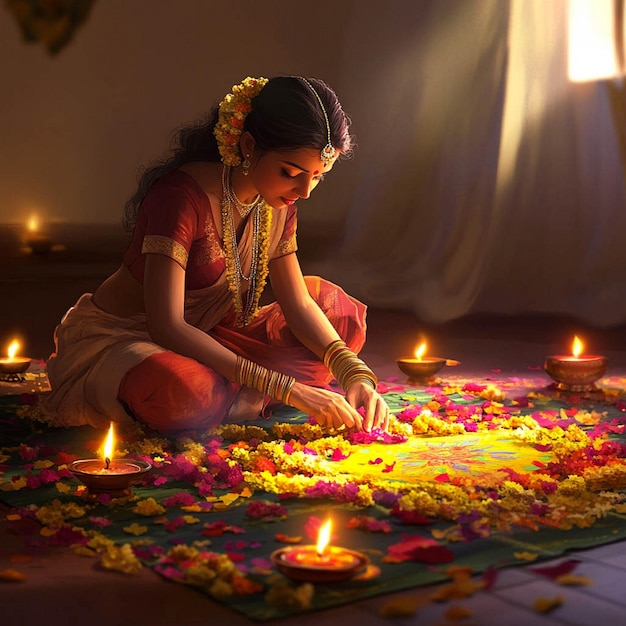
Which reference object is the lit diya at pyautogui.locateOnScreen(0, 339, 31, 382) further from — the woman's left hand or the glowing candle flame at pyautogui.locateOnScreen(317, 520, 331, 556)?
the glowing candle flame at pyautogui.locateOnScreen(317, 520, 331, 556)

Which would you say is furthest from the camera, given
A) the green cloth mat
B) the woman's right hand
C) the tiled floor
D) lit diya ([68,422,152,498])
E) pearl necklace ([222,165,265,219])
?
pearl necklace ([222,165,265,219])

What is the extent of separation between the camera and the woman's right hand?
9.64 ft

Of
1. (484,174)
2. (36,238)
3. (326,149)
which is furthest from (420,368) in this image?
(36,238)

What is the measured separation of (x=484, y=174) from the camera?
647 cm

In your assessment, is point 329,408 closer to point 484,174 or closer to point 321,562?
point 321,562

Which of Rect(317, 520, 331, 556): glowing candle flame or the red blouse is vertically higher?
the red blouse

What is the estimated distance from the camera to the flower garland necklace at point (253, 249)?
Answer: 341 centimetres

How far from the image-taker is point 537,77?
6289 mm

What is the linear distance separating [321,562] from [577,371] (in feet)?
7.99

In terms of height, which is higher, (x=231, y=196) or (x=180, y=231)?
(x=231, y=196)

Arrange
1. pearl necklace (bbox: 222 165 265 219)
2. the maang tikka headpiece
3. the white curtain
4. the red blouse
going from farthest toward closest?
the white curtain, pearl necklace (bbox: 222 165 265 219), the red blouse, the maang tikka headpiece

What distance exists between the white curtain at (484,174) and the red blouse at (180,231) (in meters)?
3.17

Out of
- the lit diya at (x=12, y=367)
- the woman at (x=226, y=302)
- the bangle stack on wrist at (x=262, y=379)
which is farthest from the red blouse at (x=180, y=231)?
the lit diya at (x=12, y=367)

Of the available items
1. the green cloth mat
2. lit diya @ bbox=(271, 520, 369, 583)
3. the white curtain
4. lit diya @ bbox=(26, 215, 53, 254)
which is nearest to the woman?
the green cloth mat
